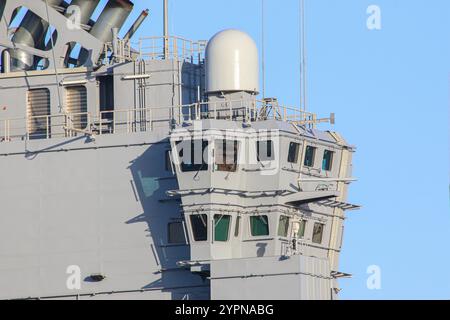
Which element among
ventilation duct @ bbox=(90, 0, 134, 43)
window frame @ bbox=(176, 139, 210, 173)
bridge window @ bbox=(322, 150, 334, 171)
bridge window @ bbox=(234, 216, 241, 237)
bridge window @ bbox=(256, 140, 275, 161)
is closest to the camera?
window frame @ bbox=(176, 139, 210, 173)

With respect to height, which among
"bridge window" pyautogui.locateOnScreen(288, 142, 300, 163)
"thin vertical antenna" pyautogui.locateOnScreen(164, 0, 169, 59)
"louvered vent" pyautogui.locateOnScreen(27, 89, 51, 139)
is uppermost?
"thin vertical antenna" pyautogui.locateOnScreen(164, 0, 169, 59)

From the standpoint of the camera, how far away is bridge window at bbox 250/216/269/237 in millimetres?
119188

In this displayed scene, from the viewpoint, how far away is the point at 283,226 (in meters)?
120

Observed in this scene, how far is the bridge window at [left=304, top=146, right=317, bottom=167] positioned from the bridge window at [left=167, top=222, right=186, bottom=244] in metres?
6.80

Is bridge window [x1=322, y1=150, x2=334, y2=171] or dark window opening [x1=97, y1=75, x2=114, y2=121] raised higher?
dark window opening [x1=97, y1=75, x2=114, y2=121]

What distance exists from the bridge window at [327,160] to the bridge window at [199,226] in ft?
24.9

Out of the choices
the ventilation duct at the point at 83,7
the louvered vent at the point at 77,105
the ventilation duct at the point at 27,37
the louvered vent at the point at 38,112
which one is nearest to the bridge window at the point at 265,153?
the louvered vent at the point at 77,105

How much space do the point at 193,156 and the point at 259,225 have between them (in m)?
4.69

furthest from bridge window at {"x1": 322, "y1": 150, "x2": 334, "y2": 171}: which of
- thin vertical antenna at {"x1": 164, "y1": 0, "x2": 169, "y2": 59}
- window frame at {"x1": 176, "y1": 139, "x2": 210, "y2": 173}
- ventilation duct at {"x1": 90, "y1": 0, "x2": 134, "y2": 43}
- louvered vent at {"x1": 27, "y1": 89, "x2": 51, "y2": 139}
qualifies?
louvered vent at {"x1": 27, "y1": 89, "x2": 51, "y2": 139}

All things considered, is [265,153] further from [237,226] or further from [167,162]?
[167,162]

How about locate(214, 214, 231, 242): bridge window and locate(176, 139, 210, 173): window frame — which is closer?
locate(176, 139, 210, 173): window frame

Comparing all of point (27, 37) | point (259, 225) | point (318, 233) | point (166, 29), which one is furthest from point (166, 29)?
point (318, 233)

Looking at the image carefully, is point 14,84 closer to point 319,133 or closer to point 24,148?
point 24,148

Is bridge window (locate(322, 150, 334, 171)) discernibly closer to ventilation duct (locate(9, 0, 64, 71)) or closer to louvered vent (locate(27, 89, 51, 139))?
louvered vent (locate(27, 89, 51, 139))
